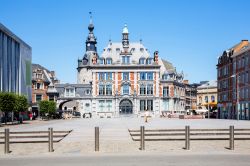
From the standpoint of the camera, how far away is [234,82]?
266 feet

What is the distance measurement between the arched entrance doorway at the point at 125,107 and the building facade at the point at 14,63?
94.1 feet

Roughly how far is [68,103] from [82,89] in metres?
7.14

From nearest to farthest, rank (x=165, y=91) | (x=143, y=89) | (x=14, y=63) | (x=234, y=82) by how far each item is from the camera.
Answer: (x=14, y=63), (x=234, y=82), (x=143, y=89), (x=165, y=91)

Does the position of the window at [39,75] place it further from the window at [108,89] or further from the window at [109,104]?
the window at [109,104]

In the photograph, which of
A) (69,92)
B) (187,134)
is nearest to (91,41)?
(69,92)

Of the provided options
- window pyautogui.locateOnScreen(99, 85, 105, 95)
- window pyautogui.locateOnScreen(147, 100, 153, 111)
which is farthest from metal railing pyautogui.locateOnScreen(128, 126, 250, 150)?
window pyautogui.locateOnScreen(99, 85, 105, 95)

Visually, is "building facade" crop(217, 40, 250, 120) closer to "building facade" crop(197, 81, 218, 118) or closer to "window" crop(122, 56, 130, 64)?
"window" crop(122, 56, 130, 64)

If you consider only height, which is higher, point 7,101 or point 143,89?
point 143,89

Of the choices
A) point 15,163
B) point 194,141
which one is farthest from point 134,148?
point 15,163

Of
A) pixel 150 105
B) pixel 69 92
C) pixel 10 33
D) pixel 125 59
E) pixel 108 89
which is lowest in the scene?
pixel 150 105

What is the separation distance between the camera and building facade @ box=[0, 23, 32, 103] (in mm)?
59094

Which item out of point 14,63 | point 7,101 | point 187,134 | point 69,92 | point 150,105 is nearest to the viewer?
point 187,134

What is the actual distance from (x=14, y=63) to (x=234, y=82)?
133 feet

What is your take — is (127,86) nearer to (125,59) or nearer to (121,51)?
(125,59)
